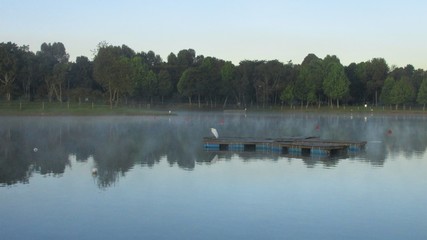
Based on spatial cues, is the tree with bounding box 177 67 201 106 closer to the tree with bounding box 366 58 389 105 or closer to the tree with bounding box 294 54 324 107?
the tree with bounding box 294 54 324 107

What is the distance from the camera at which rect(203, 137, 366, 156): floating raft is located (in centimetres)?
3628

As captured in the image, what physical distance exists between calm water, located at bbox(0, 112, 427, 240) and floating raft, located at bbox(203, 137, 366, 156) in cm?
174

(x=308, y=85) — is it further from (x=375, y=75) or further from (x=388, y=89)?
(x=388, y=89)

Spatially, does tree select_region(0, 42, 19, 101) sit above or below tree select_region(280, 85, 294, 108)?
above

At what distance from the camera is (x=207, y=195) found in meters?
21.6

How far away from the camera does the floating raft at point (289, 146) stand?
36.3 metres

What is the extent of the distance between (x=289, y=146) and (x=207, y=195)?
680 inches

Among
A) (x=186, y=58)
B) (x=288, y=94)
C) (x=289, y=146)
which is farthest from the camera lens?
(x=186, y=58)

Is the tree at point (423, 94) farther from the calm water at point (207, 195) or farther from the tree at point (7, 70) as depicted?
the calm water at point (207, 195)

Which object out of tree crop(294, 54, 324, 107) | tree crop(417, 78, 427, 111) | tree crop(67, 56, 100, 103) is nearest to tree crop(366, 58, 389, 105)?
tree crop(417, 78, 427, 111)

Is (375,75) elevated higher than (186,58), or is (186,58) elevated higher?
(186,58)

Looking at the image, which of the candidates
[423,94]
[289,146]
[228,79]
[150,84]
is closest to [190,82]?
[150,84]

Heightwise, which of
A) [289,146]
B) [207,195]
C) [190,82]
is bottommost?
[207,195]

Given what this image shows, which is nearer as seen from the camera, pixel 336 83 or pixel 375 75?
pixel 336 83
